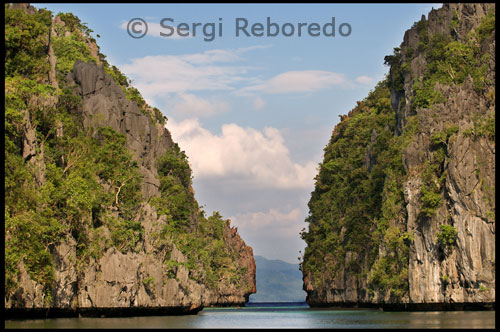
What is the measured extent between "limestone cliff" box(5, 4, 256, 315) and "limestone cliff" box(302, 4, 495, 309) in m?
19.5

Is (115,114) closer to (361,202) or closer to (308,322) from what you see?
(308,322)

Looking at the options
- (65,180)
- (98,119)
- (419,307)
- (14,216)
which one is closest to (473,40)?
(419,307)

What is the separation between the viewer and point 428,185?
58281 millimetres

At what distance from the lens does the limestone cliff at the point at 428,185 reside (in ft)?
172

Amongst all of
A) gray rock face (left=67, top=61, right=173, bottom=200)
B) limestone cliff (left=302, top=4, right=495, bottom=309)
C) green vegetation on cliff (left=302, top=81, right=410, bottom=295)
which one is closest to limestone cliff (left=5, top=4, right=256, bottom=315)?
gray rock face (left=67, top=61, right=173, bottom=200)

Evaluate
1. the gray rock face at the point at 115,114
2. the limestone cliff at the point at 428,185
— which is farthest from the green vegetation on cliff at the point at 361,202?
the gray rock face at the point at 115,114

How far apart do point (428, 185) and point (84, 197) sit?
91.6 ft

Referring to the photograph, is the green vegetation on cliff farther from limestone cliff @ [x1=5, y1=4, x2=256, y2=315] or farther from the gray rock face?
the gray rock face

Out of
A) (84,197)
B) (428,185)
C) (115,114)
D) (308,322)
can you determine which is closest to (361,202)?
(428,185)

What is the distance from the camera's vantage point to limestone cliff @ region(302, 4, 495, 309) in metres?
52.3

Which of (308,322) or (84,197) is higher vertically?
(84,197)

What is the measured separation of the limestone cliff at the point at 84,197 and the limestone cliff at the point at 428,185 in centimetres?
1949

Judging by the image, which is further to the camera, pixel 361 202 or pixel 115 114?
pixel 361 202

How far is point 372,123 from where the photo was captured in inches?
3716
